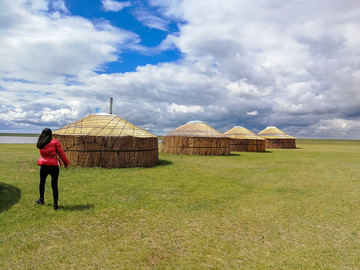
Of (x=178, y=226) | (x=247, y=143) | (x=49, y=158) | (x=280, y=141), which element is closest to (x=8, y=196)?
(x=49, y=158)

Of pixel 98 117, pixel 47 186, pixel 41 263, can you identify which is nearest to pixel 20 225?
pixel 41 263

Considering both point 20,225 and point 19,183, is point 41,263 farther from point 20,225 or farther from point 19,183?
point 19,183

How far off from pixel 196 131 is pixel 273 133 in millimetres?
23122

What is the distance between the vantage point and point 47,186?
27.6 feet

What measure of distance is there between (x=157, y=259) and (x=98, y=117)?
11903mm

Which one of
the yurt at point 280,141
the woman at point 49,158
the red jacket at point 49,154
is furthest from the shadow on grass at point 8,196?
the yurt at point 280,141

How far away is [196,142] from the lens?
69.1 ft

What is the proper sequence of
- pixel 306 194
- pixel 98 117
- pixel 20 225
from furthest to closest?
pixel 98 117
pixel 306 194
pixel 20 225

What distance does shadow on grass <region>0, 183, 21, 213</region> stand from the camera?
20.4ft

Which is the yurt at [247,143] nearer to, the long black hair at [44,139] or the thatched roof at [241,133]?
the thatched roof at [241,133]

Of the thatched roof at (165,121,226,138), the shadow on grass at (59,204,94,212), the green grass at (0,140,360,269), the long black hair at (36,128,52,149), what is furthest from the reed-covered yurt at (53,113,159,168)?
the thatched roof at (165,121,226,138)

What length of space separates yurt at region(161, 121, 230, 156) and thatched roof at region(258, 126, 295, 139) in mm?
20312

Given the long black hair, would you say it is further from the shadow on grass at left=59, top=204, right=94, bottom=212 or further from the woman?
the shadow on grass at left=59, top=204, right=94, bottom=212

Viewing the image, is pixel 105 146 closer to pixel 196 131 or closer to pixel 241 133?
pixel 196 131
